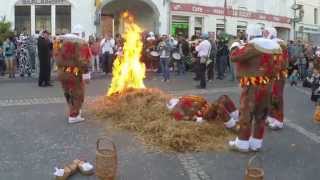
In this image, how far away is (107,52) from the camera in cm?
2150

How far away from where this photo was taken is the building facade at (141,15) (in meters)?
28.8

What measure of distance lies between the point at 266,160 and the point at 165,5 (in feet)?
76.6

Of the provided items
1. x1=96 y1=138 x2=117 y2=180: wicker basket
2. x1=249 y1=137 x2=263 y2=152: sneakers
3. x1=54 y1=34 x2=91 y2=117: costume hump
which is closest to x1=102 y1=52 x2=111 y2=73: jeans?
x1=54 y1=34 x2=91 y2=117: costume hump

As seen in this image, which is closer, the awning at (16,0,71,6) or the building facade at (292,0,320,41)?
the awning at (16,0,71,6)

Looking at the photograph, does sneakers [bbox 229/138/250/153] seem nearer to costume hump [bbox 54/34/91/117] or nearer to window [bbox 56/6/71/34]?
costume hump [bbox 54/34/91/117]

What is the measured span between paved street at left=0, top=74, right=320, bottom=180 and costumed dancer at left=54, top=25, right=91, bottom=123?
0.34 meters

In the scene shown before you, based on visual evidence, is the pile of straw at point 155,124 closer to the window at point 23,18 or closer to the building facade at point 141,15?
the building facade at point 141,15

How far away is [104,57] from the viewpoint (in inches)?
845

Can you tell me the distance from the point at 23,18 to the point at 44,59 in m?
11.9

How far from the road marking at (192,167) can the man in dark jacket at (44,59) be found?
9.84 m

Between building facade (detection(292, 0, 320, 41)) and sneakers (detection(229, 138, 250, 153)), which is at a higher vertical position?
building facade (detection(292, 0, 320, 41))

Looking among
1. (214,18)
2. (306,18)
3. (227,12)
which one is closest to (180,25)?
(214,18)

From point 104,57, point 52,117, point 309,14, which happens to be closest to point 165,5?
point 104,57

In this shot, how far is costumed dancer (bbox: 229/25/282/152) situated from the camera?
27.9 ft
